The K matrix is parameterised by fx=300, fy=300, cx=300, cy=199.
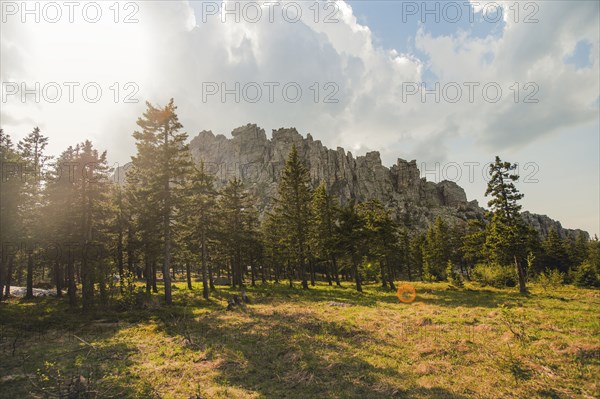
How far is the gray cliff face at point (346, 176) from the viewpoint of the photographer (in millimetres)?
155000

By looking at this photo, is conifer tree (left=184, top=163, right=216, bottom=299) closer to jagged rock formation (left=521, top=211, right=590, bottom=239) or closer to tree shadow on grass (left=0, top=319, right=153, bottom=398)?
tree shadow on grass (left=0, top=319, right=153, bottom=398)

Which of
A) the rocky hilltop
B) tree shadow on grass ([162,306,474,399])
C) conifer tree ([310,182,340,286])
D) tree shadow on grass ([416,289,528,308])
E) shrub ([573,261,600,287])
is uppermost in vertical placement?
the rocky hilltop

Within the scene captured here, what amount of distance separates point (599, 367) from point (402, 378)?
6198 mm

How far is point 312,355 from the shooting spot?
40.3 ft

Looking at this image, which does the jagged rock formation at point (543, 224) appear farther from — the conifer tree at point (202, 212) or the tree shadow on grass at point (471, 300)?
the conifer tree at point (202, 212)

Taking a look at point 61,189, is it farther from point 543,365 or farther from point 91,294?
point 543,365

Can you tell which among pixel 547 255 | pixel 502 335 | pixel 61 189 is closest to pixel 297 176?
pixel 61 189

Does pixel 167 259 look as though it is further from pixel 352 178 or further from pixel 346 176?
pixel 352 178

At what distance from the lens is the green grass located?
365 inches

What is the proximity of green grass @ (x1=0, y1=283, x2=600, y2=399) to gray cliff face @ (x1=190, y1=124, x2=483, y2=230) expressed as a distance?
13395 centimetres

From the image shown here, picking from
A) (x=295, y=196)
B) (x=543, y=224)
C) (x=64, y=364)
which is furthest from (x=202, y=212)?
(x=543, y=224)

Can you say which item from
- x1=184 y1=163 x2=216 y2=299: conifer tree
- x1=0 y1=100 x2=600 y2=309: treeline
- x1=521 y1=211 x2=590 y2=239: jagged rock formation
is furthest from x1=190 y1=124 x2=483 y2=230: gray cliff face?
x1=184 y1=163 x2=216 y2=299: conifer tree

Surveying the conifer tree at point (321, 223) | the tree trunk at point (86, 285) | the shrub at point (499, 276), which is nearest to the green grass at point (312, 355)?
the tree trunk at point (86, 285)

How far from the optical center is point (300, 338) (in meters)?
14.6
